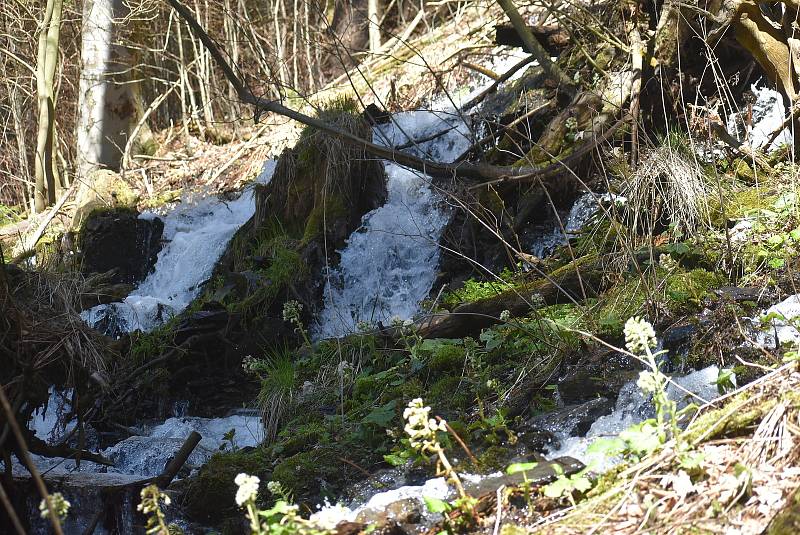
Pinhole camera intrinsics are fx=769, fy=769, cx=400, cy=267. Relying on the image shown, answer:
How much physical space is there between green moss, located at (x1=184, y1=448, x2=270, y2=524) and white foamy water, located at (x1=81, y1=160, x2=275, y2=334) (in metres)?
3.62

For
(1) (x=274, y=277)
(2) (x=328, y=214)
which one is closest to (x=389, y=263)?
(2) (x=328, y=214)

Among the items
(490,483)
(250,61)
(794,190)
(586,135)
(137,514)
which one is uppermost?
(250,61)

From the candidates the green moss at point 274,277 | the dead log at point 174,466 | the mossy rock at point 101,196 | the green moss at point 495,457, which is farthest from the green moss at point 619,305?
the mossy rock at point 101,196

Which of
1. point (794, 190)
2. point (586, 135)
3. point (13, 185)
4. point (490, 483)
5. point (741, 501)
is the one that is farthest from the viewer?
point (13, 185)

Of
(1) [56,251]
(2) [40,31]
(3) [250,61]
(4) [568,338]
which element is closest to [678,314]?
(4) [568,338]

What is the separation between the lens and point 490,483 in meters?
2.79

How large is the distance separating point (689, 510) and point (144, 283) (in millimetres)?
7995

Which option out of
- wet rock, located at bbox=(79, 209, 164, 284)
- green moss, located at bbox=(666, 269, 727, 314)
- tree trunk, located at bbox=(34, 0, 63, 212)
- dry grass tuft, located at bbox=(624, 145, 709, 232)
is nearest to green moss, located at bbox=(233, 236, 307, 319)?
wet rock, located at bbox=(79, 209, 164, 284)

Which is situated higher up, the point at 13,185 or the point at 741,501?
the point at 13,185

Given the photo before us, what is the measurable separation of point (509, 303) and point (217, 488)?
209 centimetres

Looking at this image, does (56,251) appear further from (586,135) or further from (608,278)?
(608,278)

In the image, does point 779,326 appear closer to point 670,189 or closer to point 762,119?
point 670,189

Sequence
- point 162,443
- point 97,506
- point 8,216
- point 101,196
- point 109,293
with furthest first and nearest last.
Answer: point 8,216 < point 101,196 < point 109,293 < point 162,443 < point 97,506

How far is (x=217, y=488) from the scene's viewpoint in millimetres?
3803
